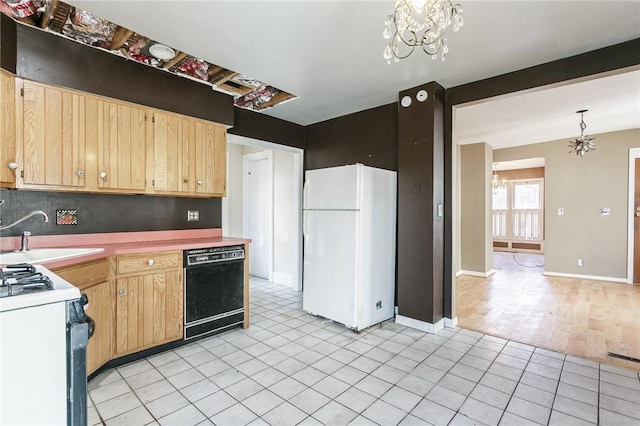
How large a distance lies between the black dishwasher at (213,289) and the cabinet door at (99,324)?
1.92 ft

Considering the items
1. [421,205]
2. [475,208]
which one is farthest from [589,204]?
[421,205]

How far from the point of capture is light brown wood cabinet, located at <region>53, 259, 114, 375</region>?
81.6 inches

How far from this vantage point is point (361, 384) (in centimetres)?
221

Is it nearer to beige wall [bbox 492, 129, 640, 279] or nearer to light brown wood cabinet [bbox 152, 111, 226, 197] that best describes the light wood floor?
beige wall [bbox 492, 129, 640, 279]

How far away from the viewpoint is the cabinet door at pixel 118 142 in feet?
8.34

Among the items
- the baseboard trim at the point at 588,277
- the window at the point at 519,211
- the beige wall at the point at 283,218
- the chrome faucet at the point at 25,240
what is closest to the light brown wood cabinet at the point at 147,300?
the chrome faucet at the point at 25,240

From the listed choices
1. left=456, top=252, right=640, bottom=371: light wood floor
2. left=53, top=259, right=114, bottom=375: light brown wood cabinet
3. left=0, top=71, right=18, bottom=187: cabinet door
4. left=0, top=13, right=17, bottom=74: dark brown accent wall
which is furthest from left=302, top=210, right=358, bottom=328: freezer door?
left=0, top=13, right=17, bottom=74: dark brown accent wall

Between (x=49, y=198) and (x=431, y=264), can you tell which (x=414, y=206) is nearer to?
(x=431, y=264)

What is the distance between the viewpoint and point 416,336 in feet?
10.1

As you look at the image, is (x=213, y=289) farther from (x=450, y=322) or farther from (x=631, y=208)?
(x=631, y=208)

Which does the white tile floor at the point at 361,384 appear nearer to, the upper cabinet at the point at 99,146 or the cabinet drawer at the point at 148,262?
the cabinet drawer at the point at 148,262

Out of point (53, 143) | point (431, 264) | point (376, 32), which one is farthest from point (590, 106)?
point (53, 143)

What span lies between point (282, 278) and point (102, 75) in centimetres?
367

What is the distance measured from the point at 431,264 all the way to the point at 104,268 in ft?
9.51
